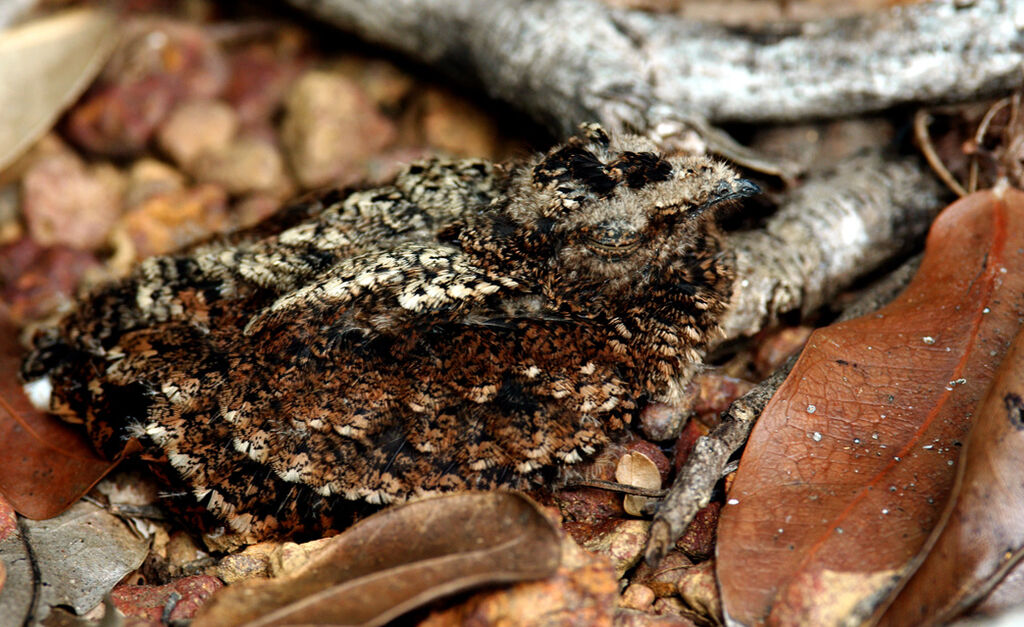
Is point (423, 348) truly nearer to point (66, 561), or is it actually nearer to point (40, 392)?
point (66, 561)

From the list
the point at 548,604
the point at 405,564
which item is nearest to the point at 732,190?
the point at 548,604

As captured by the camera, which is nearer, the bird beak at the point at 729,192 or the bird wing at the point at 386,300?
the bird wing at the point at 386,300

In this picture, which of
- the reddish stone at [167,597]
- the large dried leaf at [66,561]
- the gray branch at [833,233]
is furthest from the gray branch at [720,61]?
the large dried leaf at [66,561]

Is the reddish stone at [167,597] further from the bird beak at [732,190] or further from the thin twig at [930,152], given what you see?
the thin twig at [930,152]

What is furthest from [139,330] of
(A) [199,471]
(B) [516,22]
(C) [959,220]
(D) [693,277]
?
(C) [959,220]

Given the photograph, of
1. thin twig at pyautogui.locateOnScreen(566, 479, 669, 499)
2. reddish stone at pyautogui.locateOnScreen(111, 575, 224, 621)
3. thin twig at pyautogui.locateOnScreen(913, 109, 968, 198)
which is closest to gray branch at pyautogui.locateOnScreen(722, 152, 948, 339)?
thin twig at pyautogui.locateOnScreen(913, 109, 968, 198)

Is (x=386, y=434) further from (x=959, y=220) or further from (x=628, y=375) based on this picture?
(x=959, y=220)
